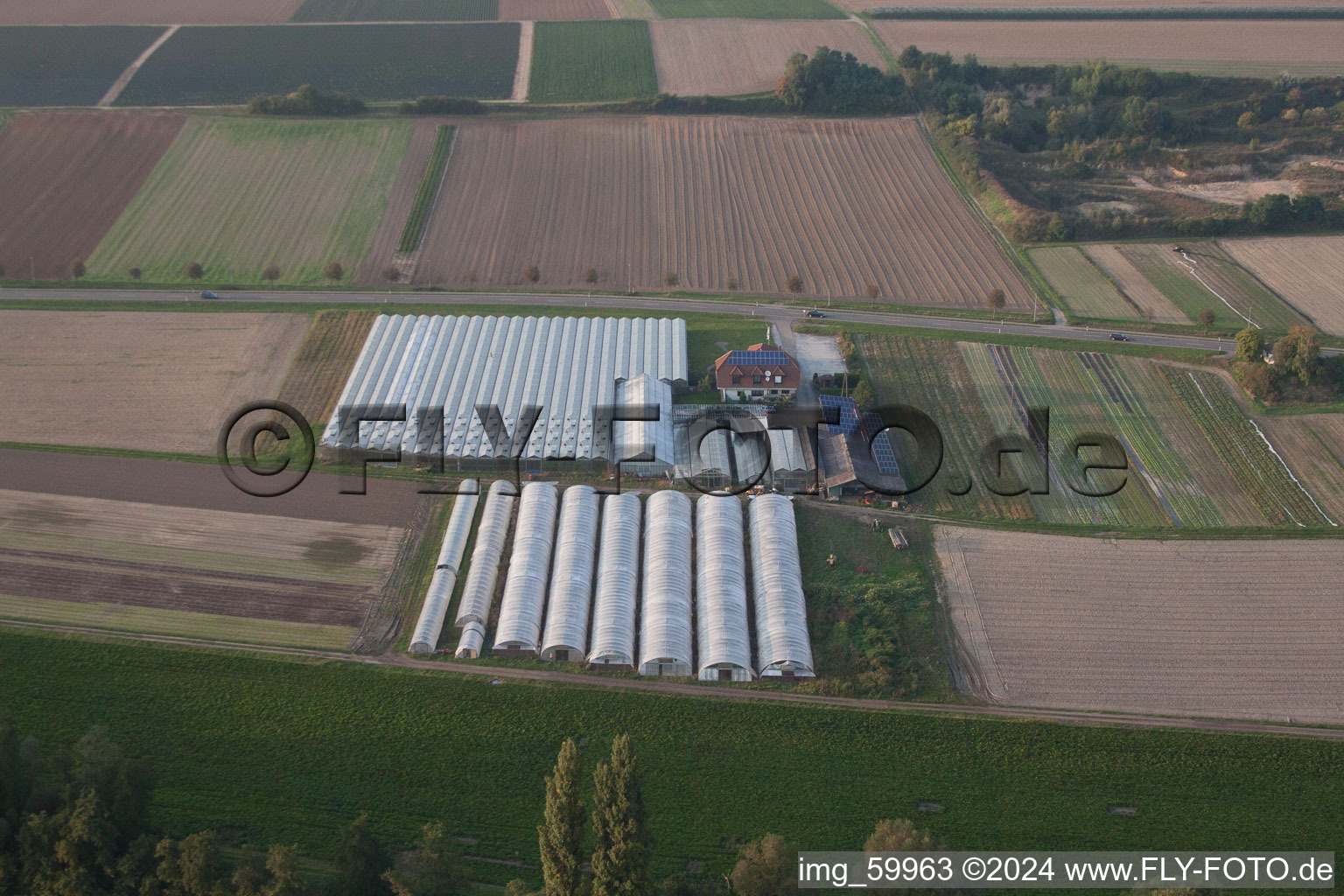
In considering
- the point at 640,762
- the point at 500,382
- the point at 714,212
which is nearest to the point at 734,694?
the point at 640,762

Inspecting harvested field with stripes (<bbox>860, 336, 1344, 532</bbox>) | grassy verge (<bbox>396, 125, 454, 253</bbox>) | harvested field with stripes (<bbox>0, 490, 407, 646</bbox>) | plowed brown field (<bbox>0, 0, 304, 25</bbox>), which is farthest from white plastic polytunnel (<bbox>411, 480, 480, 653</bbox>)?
plowed brown field (<bbox>0, 0, 304, 25</bbox>)

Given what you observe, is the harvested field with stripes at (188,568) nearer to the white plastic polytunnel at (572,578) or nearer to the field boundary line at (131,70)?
the white plastic polytunnel at (572,578)

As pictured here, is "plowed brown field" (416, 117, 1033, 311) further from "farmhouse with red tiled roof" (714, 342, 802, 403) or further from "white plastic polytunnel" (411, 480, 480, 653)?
"white plastic polytunnel" (411, 480, 480, 653)

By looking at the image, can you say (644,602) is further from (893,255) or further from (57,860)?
(893,255)

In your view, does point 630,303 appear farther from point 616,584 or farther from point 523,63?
point 523,63

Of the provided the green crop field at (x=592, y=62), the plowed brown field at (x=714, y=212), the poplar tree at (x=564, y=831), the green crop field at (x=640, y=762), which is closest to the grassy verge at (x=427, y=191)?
the plowed brown field at (x=714, y=212)

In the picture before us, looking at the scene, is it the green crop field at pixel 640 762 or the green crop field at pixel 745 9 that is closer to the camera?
the green crop field at pixel 640 762
